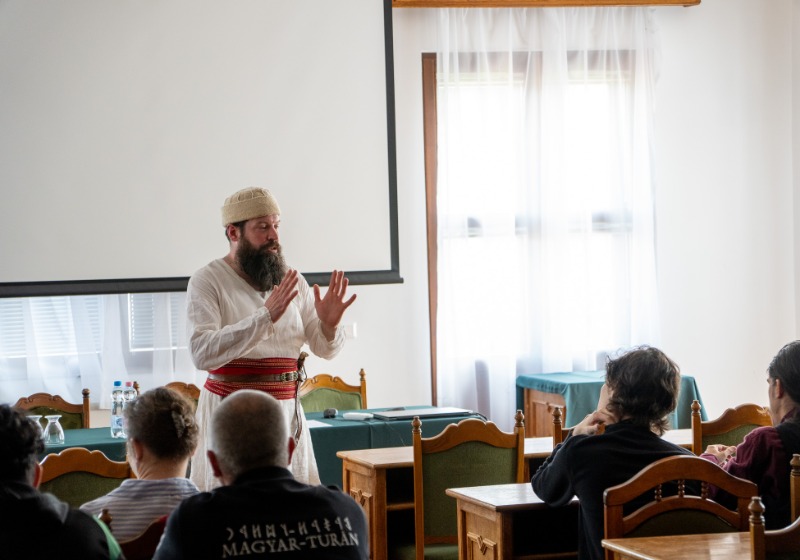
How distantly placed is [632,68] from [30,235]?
3768 mm

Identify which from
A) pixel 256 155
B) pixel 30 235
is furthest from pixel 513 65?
pixel 30 235

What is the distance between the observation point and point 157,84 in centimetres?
544

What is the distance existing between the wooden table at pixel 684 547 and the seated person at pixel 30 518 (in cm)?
99

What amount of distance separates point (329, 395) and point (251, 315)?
2.13 m

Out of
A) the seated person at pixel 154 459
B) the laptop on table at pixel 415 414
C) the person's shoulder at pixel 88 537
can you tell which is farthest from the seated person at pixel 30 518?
the laptop on table at pixel 415 414

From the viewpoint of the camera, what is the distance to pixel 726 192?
6.53 metres

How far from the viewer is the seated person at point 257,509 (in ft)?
5.38

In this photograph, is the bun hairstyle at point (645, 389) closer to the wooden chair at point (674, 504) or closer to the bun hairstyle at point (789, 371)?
the wooden chair at point (674, 504)

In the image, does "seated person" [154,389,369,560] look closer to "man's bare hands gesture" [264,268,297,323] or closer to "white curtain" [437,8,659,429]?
"man's bare hands gesture" [264,268,297,323]

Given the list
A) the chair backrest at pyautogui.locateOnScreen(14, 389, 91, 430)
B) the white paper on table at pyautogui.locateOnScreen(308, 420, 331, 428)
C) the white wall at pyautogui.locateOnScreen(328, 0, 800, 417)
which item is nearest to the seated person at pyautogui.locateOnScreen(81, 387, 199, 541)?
the white paper on table at pyautogui.locateOnScreen(308, 420, 331, 428)

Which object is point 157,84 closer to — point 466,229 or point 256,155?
point 256,155

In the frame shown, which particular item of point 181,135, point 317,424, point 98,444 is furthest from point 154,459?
point 181,135

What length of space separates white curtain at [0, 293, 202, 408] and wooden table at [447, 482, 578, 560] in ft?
10.0

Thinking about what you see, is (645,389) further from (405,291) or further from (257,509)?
(405,291)
